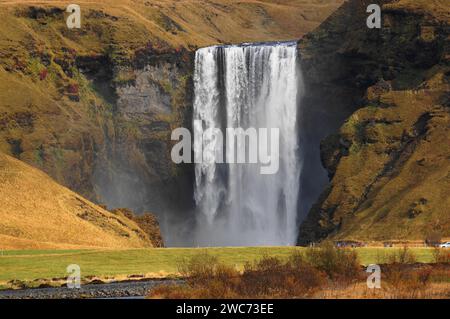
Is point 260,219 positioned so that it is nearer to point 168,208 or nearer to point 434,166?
point 168,208

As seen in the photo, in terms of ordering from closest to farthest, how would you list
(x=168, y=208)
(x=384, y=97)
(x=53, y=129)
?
(x=384, y=97), (x=53, y=129), (x=168, y=208)

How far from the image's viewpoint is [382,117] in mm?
140250

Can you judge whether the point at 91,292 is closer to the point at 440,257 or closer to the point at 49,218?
the point at 440,257

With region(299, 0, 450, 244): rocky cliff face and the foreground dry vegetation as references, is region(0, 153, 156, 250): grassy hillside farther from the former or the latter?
the foreground dry vegetation

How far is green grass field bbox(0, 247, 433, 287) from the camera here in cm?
9425

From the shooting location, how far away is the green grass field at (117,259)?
9425cm

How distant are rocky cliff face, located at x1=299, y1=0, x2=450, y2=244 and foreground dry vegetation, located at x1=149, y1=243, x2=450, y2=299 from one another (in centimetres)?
3556

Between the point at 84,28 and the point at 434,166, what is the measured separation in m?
56.0

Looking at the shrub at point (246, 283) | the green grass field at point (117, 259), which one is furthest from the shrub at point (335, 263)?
the green grass field at point (117, 259)

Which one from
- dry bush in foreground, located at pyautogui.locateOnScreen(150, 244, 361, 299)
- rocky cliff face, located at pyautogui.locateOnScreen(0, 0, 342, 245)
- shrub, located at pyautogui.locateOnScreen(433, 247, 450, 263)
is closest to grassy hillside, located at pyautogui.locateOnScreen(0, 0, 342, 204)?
rocky cliff face, located at pyautogui.locateOnScreen(0, 0, 342, 245)

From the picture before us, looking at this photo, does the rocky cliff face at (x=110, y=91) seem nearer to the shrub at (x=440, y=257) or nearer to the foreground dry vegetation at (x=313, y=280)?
the shrub at (x=440, y=257)
